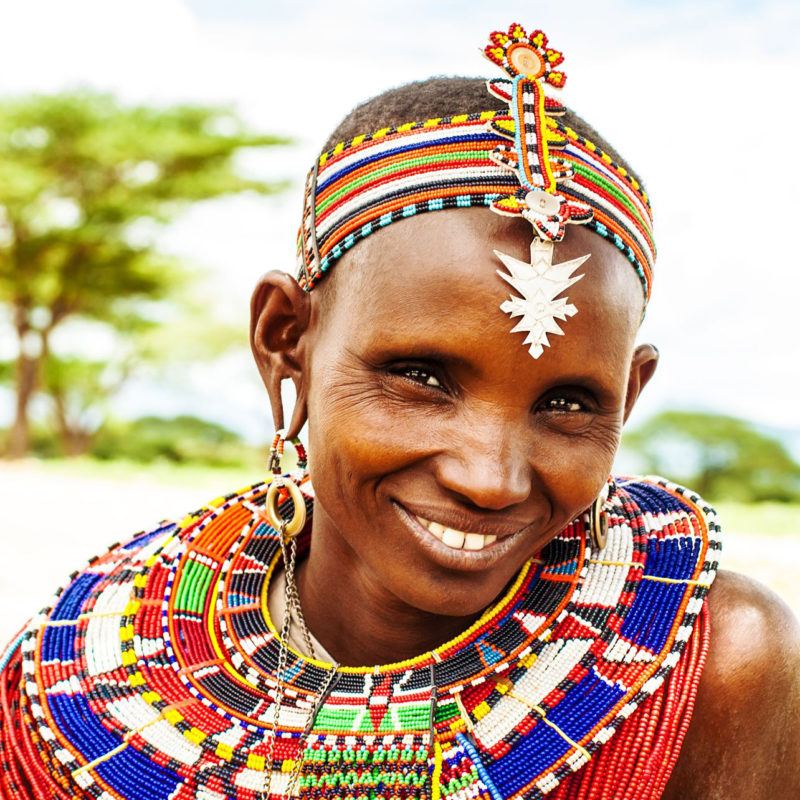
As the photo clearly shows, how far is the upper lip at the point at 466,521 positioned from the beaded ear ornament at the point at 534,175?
34 centimetres

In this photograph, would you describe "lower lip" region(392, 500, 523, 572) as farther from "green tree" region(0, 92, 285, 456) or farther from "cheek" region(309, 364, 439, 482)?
"green tree" region(0, 92, 285, 456)

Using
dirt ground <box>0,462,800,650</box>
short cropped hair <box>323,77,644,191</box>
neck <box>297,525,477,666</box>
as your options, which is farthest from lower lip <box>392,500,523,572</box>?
dirt ground <box>0,462,800,650</box>

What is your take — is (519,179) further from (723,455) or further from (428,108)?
(723,455)

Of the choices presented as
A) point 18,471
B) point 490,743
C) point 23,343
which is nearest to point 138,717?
point 490,743

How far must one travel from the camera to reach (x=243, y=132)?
2264cm

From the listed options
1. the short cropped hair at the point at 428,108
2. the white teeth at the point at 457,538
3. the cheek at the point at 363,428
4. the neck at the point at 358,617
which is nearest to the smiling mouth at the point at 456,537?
the white teeth at the point at 457,538

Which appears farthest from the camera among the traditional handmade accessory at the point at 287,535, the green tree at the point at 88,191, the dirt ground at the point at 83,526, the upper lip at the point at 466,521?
the green tree at the point at 88,191

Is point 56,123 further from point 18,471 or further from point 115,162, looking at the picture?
point 18,471

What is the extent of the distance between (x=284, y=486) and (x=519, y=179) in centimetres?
103

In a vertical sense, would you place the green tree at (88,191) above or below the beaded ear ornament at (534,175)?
above

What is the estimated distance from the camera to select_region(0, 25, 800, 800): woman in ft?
5.70

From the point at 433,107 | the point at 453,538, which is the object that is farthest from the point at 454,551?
the point at 433,107

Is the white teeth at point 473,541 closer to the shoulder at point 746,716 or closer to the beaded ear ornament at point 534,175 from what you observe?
the beaded ear ornament at point 534,175

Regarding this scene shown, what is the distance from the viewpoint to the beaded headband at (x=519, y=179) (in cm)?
171
